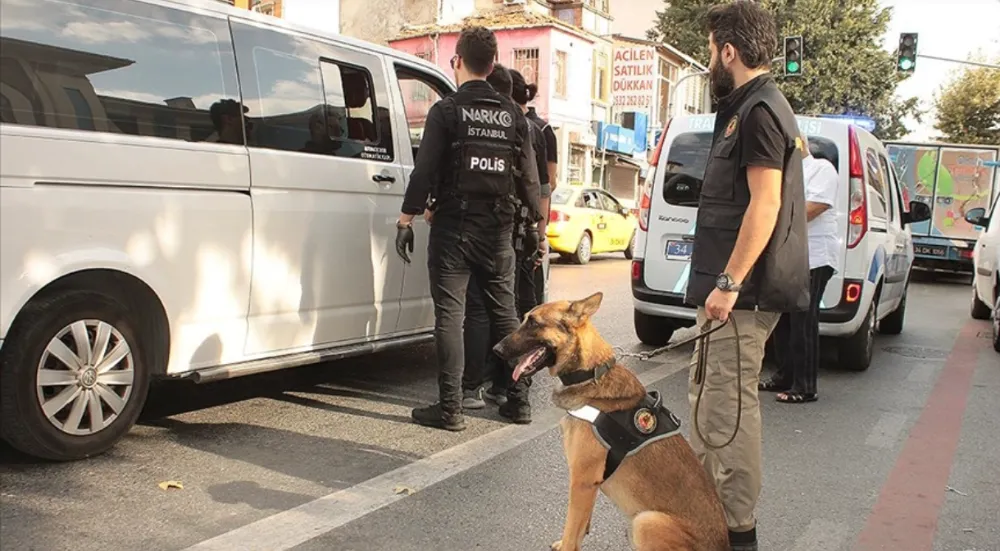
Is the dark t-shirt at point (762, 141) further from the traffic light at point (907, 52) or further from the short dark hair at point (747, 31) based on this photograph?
the traffic light at point (907, 52)

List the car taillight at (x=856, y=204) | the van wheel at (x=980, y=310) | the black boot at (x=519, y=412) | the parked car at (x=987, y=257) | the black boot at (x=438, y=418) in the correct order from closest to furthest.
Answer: the black boot at (x=438, y=418), the black boot at (x=519, y=412), the car taillight at (x=856, y=204), the parked car at (x=987, y=257), the van wheel at (x=980, y=310)

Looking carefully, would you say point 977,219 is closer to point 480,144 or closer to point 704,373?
point 480,144

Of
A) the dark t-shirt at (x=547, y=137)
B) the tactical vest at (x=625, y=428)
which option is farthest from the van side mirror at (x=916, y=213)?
the tactical vest at (x=625, y=428)

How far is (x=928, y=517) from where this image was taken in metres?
3.74

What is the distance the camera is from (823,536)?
3494mm

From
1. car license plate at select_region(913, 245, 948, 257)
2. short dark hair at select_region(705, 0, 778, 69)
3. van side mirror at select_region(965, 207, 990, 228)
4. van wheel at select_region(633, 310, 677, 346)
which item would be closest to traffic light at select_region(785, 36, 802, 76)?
car license plate at select_region(913, 245, 948, 257)

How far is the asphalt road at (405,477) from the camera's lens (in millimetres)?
3273

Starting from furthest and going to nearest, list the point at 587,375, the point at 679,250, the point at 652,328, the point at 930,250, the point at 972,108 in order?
the point at 972,108, the point at 930,250, the point at 652,328, the point at 679,250, the point at 587,375

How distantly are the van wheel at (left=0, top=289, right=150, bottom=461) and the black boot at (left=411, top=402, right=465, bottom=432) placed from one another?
4.90 feet

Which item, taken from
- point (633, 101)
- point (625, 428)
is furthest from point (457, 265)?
point (633, 101)

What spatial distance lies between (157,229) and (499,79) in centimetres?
224

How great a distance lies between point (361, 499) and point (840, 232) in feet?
14.4

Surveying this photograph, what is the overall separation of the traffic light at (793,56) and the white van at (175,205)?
1549cm

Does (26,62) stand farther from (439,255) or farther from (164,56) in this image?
(439,255)
